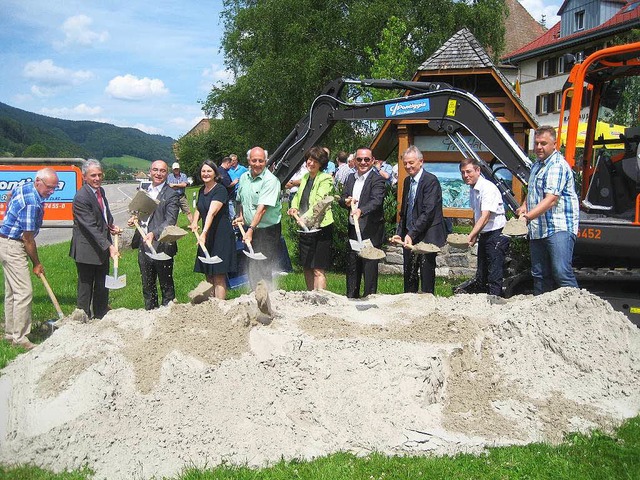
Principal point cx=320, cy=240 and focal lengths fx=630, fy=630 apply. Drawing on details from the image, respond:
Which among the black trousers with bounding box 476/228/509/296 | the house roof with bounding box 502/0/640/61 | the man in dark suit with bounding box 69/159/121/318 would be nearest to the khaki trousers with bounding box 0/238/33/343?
the man in dark suit with bounding box 69/159/121/318

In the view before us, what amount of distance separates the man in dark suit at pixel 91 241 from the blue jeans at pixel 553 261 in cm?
436

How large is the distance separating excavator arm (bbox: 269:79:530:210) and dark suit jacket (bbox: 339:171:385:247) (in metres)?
1.06

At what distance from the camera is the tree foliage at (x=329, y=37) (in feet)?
85.0

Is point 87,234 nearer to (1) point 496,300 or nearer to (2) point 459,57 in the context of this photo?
(1) point 496,300

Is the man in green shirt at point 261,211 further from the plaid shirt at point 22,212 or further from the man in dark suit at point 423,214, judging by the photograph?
the plaid shirt at point 22,212

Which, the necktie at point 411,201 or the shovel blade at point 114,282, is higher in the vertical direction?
the necktie at point 411,201

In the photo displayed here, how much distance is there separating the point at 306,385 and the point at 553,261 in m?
2.87

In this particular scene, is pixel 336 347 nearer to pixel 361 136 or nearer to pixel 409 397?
pixel 409 397

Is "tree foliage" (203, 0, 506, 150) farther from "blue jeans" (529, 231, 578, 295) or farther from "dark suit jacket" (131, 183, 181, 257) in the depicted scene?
"blue jeans" (529, 231, 578, 295)

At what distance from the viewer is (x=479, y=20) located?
2683 cm

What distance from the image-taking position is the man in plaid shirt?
659cm

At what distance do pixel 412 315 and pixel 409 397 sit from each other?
1.38 meters

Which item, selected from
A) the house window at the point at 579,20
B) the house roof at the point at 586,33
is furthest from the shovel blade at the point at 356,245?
the house window at the point at 579,20

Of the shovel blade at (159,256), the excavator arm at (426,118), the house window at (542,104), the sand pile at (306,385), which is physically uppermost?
the house window at (542,104)
